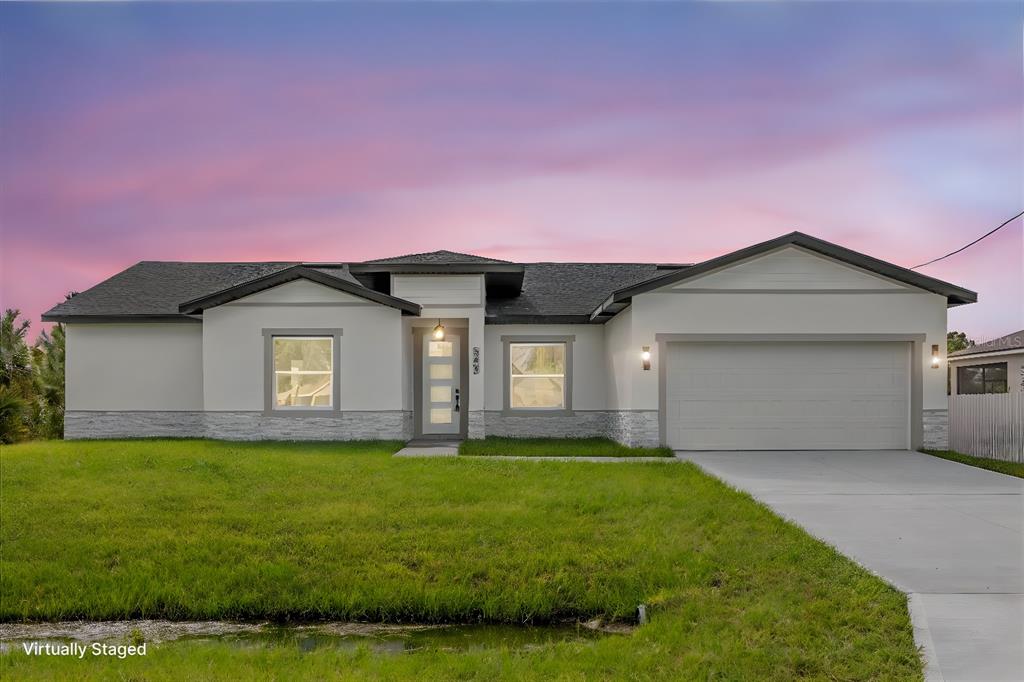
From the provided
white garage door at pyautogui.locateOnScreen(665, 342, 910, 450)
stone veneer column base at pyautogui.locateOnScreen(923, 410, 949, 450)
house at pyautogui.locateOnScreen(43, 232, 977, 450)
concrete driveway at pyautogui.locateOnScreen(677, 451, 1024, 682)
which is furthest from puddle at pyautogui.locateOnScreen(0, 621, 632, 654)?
stone veneer column base at pyautogui.locateOnScreen(923, 410, 949, 450)

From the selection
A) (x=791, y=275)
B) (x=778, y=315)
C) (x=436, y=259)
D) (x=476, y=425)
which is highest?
(x=436, y=259)

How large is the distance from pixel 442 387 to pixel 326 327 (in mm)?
3133

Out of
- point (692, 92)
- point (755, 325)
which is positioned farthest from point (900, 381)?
point (692, 92)

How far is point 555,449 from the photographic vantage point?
43.1ft

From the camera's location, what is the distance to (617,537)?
6828 millimetres

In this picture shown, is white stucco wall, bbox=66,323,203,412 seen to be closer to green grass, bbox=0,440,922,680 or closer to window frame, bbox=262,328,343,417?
window frame, bbox=262,328,343,417

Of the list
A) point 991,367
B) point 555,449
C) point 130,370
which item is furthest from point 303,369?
point 991,367

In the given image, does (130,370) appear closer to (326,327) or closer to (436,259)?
(326,327)

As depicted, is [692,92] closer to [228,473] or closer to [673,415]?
[673,415]

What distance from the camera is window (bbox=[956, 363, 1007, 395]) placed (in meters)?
22.8

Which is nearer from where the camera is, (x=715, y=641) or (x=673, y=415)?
(x=715, y=641)

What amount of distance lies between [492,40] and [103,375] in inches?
489

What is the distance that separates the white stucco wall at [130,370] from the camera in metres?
16.0

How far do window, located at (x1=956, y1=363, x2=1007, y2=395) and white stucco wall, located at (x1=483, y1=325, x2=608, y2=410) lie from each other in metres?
16.0
